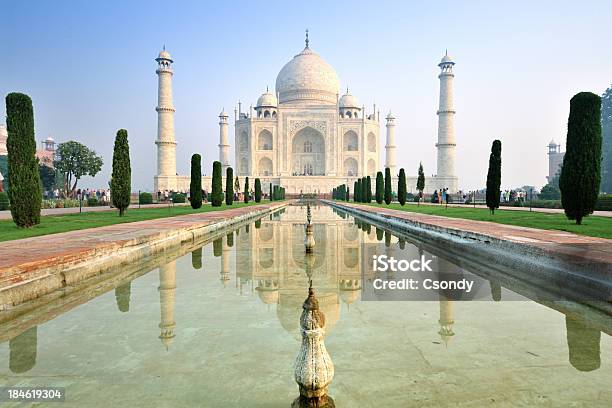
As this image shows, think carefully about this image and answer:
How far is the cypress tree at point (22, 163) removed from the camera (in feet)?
29.0

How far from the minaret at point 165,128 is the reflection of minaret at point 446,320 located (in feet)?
135

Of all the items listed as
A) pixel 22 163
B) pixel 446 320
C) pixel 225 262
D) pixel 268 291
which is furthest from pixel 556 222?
pixel 22 163

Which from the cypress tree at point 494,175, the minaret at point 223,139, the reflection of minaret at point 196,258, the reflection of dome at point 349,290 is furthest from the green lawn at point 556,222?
the minaret at point 223,139

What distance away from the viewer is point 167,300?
12.2 ft

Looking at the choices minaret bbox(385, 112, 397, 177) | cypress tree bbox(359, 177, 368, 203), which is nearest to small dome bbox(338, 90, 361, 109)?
minaret bbox(385, 112, 397, 177)

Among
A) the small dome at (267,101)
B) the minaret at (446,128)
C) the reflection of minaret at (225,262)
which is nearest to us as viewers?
the reflection of minaret at (225,262)

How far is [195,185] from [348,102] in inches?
1625

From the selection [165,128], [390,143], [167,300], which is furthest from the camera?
[390,143]

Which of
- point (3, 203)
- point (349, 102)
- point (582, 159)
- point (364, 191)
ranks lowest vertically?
point (3, 203)

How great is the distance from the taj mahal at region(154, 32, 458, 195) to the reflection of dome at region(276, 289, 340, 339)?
4117 cm

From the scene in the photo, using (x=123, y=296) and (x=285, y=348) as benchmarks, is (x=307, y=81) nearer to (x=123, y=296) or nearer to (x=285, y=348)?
(x=123, y=296)

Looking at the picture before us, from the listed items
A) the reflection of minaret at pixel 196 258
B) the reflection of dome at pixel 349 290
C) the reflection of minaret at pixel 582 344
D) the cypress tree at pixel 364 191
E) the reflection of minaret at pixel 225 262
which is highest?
the cypress tree at pixel 364 191

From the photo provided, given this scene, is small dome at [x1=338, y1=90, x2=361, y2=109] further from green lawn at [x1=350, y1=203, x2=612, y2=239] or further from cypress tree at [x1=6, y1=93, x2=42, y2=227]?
cypress tree at [x1=6, y1=93, x2=42, y2=227]

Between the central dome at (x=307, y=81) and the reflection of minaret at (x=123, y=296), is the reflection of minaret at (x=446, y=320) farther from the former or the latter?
the central dome at (x=307, y=81)
